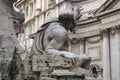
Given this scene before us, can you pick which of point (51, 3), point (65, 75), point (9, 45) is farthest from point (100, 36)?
point (65, 75)

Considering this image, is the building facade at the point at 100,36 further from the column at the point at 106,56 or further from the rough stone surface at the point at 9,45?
the rough stone surface at the point at 9,45

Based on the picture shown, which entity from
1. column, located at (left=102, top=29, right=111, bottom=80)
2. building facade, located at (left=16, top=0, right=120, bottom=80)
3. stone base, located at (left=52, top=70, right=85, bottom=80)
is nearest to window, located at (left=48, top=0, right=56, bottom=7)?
building facade, located at (left=16, top=0, right=120, bottom=80)

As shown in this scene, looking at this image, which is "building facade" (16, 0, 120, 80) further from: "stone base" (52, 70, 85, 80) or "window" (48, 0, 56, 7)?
"stone base" (52, 70, 85, 80)

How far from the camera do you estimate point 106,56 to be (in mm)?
29531

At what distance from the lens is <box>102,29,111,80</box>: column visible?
2912cm

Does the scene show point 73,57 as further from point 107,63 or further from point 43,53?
point 107,63

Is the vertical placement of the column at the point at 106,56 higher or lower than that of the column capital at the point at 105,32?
lower

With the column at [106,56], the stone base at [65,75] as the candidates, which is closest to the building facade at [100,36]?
the column at [106,56]

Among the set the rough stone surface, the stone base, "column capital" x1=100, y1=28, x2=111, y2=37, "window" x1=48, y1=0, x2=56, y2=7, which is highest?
"window" x1=48, y1=0, x2=56, y2=7

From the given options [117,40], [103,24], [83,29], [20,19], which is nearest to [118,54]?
[117,40]

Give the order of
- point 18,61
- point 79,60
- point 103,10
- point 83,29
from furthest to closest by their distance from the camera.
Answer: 1. point 83,29
2. point 103,10
3. point 18,61
4. point 79,60

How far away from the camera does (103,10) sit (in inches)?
1198

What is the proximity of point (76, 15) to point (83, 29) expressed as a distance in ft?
88.1

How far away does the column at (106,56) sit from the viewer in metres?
29.1
